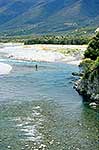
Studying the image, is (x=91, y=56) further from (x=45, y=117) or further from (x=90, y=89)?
(x=45, y=117)

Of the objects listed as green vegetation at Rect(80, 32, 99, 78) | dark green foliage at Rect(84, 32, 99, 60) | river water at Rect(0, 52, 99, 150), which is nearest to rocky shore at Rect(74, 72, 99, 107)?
river water at Rect(0, 52, 99, 150)

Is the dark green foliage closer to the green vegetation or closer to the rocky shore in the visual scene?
the green vegetation

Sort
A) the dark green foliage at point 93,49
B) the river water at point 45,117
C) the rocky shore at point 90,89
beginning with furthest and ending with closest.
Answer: the dark green foliage at point 93,49, the rocky shore at point 90,89, the river water at point 45,117

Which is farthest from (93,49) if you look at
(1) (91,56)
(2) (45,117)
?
(2) (45,117)

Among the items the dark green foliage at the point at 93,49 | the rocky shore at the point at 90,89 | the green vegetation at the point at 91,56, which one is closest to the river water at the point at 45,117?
the rocky shore at the point at 90,89

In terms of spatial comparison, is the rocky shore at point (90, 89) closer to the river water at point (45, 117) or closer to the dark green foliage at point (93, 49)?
the river water at point (45, 117)

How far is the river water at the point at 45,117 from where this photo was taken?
61875mm

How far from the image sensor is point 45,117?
76812mm

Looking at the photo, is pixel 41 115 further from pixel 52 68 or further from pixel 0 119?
pixel 52 68

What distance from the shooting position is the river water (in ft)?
203

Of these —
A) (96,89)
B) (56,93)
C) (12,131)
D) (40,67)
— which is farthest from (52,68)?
(12,131)

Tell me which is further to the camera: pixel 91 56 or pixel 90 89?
pixel 91 56

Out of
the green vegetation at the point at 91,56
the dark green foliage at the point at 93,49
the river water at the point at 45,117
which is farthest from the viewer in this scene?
the dark green foliage at the point at 93,49

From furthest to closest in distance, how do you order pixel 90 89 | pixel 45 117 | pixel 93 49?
pixel 93 49 < pixel 90 89 < pixel 45 117
